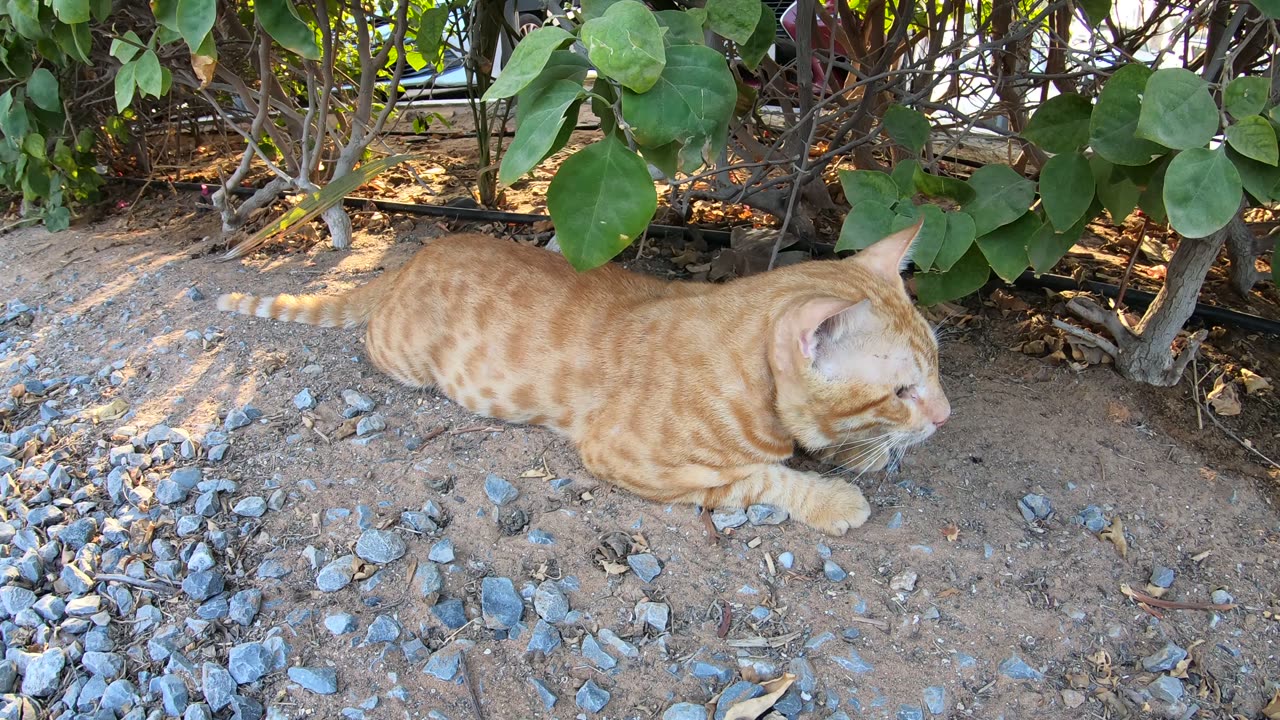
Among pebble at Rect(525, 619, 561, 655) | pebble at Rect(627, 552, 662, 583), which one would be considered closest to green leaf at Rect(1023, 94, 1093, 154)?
pebble at Rect(627, 552, 662, 583)

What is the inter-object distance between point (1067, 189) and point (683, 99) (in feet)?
3.48

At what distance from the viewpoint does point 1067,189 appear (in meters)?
2.07

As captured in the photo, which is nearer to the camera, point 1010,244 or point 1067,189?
point 1067,189

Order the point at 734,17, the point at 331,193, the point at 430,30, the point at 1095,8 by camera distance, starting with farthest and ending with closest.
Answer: the point at 331,193
the point at 430,30
the point at 1095,8
the point at 734,17

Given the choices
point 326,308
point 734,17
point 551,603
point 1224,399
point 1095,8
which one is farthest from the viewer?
point 326,308

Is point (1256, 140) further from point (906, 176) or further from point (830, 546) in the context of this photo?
point (830, 546)

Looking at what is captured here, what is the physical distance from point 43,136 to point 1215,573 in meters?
4.86

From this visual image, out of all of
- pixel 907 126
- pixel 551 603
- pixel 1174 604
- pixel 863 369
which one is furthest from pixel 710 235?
pixel 1174 604

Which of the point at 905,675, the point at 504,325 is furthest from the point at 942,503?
the point at 504,325

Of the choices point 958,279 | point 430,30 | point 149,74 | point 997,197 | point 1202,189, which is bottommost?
point 958,279

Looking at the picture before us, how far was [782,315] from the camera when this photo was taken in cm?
211

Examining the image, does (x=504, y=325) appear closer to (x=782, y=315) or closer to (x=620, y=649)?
(x=782, y=315)

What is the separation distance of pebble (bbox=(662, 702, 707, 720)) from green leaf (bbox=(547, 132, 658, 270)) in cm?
99

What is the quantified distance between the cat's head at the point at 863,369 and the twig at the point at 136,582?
1636mm
